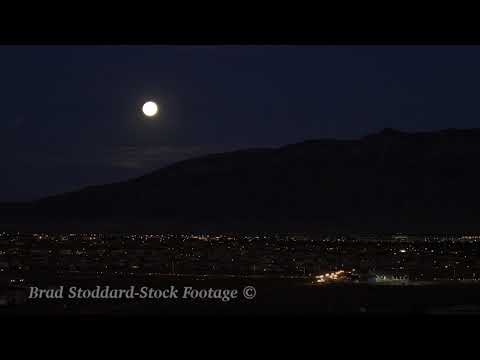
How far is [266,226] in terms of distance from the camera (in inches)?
4119

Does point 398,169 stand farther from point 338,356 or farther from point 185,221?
point 338,356

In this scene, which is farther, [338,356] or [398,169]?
[398,169]
